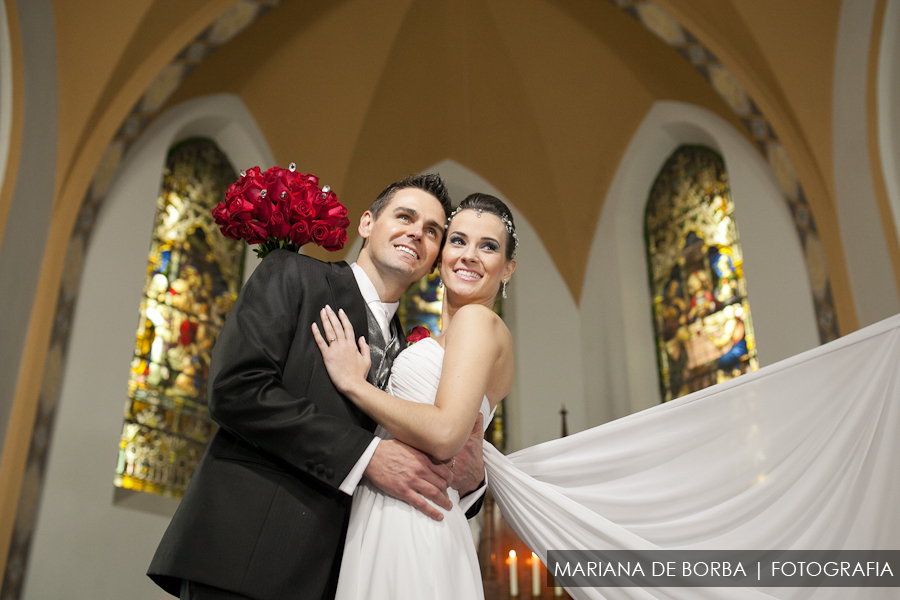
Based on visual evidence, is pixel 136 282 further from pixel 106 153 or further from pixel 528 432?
pixel 528 432

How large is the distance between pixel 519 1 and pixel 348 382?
7039mm

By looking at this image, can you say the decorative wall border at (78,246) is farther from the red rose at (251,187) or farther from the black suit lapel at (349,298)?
the black suit lapel at (349,298)

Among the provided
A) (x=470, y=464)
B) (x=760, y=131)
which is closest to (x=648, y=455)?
(x=470, y=464)

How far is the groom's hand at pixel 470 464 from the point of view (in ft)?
8.92

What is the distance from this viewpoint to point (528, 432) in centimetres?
836

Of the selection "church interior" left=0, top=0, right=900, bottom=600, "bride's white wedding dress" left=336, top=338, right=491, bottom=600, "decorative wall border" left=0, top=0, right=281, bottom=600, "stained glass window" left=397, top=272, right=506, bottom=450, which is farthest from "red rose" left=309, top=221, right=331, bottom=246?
"stained glass window" left=397, top=272, right=506, bottom=450

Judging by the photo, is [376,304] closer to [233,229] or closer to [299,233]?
[299,233]

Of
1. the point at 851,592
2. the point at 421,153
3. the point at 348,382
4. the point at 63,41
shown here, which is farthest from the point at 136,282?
the point at 851,592

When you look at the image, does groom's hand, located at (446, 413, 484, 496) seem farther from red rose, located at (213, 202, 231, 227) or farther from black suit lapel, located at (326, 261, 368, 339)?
red rose, located at (213, 202, 231, 227)

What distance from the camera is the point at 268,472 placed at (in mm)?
2389

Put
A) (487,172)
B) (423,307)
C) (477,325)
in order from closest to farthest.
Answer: (477,325) → (423,307) → (487,172)

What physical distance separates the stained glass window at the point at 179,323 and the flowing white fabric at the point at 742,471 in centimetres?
478

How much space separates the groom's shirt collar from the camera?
2.83 metres

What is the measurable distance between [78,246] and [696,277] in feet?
18.2
